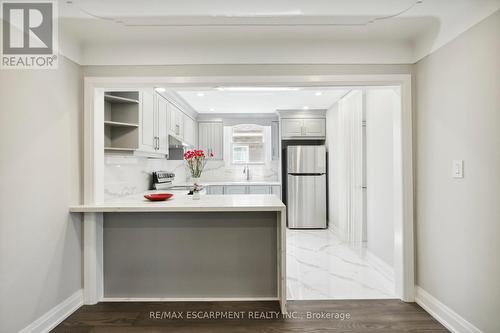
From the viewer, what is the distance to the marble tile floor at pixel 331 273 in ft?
9.14

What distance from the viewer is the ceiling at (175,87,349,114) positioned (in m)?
4.34

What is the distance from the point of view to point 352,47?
101 inches

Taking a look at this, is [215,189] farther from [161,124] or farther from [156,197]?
[156,197]

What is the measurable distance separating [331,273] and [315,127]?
3161 millimetres

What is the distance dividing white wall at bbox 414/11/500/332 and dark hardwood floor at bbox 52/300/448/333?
0.37 metres

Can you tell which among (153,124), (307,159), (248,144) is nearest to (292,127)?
(307,159)

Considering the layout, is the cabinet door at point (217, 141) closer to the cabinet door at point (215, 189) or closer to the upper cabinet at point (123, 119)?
the cabinet door at point (215, 189)

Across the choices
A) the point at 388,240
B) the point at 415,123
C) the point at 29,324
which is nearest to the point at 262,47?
the point at 415,123

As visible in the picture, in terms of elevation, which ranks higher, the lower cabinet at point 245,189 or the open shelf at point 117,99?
the open shelf at point 117,99

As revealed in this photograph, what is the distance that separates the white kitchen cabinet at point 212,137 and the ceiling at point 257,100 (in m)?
0.33

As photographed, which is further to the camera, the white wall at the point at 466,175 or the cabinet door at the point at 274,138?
the cabinet door at the point at 274,138

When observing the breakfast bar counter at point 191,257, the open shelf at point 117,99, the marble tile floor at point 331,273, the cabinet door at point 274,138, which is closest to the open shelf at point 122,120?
the open shelf at point 117,99

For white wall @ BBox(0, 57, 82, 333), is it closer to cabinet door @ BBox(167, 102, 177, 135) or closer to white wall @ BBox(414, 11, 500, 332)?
cabinet door @ BBox(167, 102, 177, 135)

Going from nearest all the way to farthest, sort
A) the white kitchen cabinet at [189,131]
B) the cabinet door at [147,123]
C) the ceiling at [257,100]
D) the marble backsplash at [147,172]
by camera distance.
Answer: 1. the marble backsplash at [147,172]
2. the cabinet door at [147,123]
3. the ceiling at [257,100]
4. the white kitchen cabinet at [189,131]
